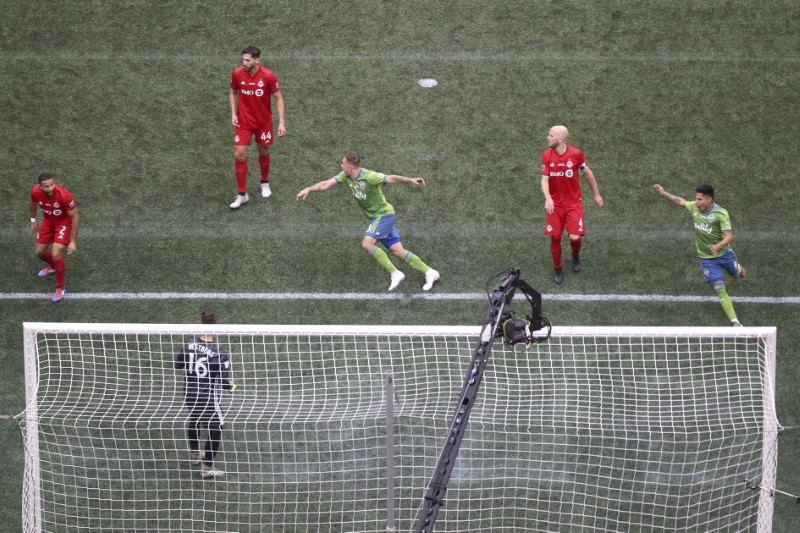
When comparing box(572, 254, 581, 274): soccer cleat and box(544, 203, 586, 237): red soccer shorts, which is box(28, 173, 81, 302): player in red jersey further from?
box(572, 254, 581, 274): soccer cleat

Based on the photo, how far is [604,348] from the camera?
39.1 ft

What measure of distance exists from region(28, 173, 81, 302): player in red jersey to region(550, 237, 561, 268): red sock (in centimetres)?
553

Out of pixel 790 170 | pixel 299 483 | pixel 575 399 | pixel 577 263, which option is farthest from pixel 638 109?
pixel 299 483

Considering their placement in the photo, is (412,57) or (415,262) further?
(412,57)

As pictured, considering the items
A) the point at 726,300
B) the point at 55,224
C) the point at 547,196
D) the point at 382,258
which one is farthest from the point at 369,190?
the point at 726,300

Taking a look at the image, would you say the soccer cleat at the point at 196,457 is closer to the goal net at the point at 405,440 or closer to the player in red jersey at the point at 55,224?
the goal net at the point at 405,440

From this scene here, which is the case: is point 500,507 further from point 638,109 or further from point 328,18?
point 328,18

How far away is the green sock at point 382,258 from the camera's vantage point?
505 inches

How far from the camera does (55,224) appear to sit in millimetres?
12805

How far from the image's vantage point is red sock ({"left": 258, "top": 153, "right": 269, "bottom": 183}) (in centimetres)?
1402

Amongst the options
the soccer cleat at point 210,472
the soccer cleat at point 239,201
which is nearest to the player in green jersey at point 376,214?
the soccer cleat at point 239,201

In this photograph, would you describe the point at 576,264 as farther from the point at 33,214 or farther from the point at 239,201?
the point at 33,214

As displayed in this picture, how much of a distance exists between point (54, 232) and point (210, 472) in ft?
13.1

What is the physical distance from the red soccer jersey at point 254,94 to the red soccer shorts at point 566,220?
384 centimetres
